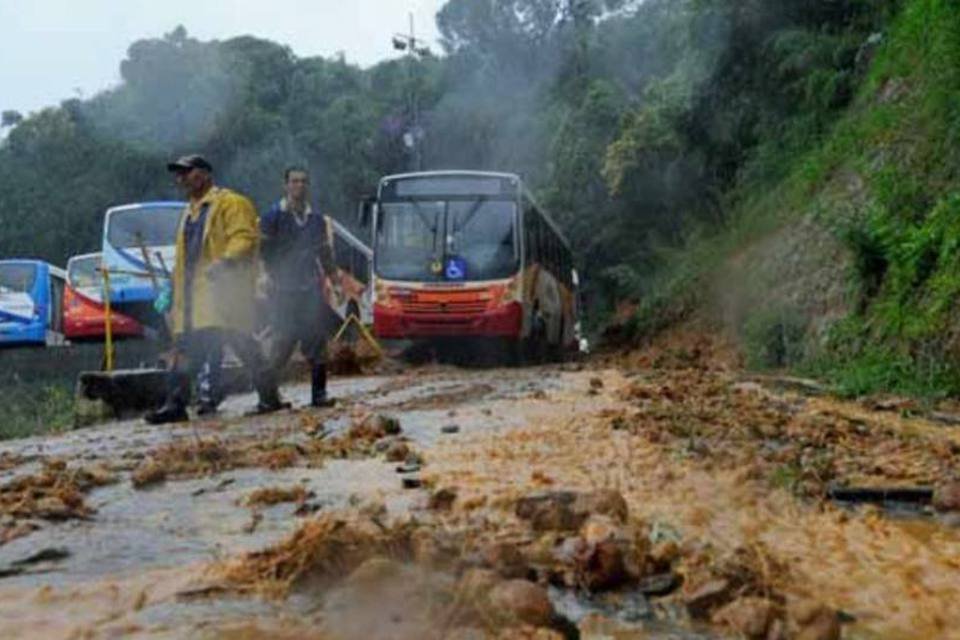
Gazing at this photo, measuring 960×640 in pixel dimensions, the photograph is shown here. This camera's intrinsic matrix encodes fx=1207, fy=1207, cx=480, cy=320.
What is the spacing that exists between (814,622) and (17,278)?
81.4 feet

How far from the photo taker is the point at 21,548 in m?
3.20

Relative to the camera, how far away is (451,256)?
16.3 m

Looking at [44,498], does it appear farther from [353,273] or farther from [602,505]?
[353,273]

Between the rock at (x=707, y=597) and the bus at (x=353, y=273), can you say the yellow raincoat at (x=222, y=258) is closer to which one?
the rock at (x=707, y=597)

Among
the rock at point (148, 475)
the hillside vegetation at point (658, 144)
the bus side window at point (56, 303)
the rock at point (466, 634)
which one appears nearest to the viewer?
the rock at point (466, 634)

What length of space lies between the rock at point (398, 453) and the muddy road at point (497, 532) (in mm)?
12

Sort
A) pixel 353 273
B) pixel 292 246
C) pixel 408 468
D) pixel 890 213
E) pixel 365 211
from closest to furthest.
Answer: pixel 408 468
pixel 292 246
pixel 890 213
pixel 365 211
pixel 353 273

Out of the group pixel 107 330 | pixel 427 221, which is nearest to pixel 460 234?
pixel 427 221

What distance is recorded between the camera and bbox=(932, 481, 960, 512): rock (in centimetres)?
359

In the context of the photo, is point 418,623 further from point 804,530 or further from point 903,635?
point 804,530

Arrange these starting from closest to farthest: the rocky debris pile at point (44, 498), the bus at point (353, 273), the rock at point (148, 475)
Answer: the rocky debris pile at point (44, 498)
the rock at point (148, 475)
the bus at point (353, 273)

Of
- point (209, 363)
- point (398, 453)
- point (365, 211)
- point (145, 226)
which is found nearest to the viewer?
point (398, 453)

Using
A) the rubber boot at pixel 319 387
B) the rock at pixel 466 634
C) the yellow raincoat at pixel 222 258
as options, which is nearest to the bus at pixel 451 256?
the rubber boot at pixel 319 387

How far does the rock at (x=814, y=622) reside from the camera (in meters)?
2.21
